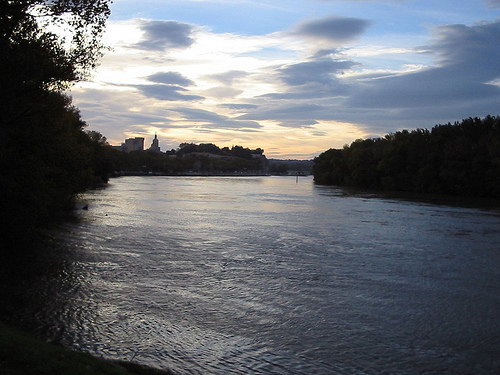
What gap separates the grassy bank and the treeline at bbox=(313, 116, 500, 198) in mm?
66243

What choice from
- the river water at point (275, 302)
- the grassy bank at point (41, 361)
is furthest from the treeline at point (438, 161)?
the grassy bank at point (41, 361)

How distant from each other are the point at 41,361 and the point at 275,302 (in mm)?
8066

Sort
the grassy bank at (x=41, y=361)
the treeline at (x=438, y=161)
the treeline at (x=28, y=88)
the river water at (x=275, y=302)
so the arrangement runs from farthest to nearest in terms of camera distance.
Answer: the treeline at (x=438, y=161), the treeline at (x=28, y=88), the river water at (x=275, y=302), the grassy bank at (x=41, y=361)

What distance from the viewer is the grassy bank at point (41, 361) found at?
618 cm

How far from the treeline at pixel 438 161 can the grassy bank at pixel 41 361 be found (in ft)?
217

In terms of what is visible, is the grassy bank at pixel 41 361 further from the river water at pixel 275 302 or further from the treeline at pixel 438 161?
the treeline at pixel 438 161

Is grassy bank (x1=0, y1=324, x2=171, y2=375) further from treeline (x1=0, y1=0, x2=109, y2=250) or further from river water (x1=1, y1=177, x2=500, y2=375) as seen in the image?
treeline (x1=0, y1=0, x2=109, y2=250)

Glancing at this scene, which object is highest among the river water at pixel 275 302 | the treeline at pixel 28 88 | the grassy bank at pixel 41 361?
the treeline at pixel 28 88

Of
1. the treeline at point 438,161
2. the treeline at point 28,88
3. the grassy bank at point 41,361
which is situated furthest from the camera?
the treeline at point 438,161

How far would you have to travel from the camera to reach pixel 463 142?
75.2m

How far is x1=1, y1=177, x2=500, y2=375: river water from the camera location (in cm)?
977

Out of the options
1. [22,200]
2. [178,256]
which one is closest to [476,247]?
[178,256]

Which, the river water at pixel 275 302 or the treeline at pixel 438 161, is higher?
the treeline at pixel 438 161

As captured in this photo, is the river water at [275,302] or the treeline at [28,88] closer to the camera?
the river water at [275,302]
